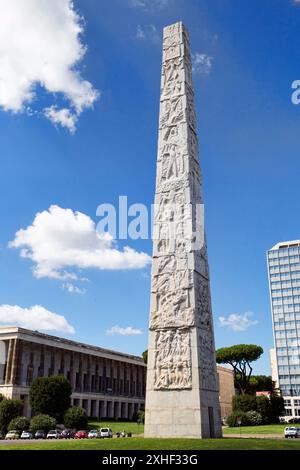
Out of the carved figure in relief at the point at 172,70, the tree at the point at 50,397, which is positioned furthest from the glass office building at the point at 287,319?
the carved figure in relief at the point at 172,70

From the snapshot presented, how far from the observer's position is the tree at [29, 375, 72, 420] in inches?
2119

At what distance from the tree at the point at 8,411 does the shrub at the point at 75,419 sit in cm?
527

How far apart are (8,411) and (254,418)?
93.2ft

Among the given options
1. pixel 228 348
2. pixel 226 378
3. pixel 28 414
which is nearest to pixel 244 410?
pixel 228 348

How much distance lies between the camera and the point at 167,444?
1770cm

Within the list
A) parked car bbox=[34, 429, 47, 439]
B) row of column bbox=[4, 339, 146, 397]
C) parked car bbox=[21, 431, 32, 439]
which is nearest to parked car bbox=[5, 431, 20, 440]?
parked car bbox=[21, 431, 32, 439]

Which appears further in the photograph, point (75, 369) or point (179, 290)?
point (75, 369)

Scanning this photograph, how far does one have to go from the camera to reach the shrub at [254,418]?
56500 millimetres

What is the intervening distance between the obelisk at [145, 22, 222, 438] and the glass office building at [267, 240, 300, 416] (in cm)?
8820

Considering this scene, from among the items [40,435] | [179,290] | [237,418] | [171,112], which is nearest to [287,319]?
[237,418]

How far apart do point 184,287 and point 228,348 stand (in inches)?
2328

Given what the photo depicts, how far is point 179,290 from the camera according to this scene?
22.8 m

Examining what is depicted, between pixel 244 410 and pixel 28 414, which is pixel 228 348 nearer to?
pixel 244 410

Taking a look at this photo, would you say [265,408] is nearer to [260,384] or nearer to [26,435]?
[260,384]
